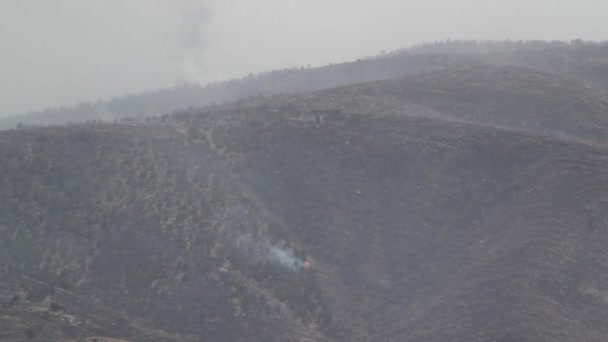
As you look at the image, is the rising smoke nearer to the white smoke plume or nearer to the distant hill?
the white smoke plume

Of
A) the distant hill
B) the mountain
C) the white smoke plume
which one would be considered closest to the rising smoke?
the white smoke plume

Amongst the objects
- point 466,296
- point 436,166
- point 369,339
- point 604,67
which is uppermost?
point 604,67

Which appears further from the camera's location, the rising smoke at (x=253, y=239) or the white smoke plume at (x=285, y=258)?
the white smoke plume at (x=285, y=258)

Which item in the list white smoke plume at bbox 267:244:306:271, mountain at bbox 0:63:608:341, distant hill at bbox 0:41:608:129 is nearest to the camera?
mountain at bbox 0:63:608:341

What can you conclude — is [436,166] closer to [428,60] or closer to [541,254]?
[541,254]

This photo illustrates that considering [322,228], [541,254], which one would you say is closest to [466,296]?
[541,254]

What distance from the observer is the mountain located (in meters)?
33.3

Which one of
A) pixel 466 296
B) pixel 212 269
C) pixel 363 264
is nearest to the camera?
pixel 466 296

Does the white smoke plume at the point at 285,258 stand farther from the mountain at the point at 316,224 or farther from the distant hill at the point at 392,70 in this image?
the distant hill at the point at 392,70

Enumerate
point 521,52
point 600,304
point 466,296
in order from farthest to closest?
1. point 521,52
2. point 466,296
3. point 600,304

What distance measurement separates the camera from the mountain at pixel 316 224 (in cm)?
3334

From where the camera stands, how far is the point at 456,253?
39781mm

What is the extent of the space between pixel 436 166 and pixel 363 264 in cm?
953

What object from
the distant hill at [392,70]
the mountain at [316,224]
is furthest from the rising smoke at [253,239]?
the distant hill at [392,70]
